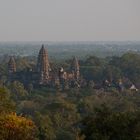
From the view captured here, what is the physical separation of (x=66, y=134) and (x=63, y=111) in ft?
37.1

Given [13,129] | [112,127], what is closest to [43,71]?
[13,129]

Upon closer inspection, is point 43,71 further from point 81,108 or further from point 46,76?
point 81,108

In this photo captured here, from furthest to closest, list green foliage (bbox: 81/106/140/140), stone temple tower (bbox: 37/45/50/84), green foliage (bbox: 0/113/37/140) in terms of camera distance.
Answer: stone temple tower (bbox: 37/45/50/84) < green foliage (bbox: 0/113/37/140) < green foliage (bbox: 81/106/140/140)

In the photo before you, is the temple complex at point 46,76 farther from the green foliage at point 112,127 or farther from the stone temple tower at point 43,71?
the green foliage at point 112,127

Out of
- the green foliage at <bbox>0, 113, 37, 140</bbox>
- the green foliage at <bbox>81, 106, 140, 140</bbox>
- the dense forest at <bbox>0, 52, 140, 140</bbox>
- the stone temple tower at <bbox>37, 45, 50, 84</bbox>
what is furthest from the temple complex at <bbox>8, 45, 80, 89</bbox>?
the green foliage at <bbox>81, 106, 140, 140</bbox>

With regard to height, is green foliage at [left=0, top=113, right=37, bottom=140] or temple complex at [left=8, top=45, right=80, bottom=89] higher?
green foliage at [left=0, top=113, right=37, bottom=140]

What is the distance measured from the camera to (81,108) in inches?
2034

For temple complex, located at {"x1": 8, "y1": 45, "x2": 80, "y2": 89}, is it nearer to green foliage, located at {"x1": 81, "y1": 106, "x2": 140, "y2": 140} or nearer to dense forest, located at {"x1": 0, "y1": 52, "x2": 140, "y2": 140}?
dense forest, located at {"x1": 0, "y1": 52, "x2": 140, "y2": 140}

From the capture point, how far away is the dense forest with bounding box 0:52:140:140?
2375cm

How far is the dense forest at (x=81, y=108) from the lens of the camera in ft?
77.9

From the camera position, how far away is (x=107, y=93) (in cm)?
6625

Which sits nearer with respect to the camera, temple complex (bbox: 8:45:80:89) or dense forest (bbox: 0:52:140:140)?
dense forest (bbox: 0:52:140:140)

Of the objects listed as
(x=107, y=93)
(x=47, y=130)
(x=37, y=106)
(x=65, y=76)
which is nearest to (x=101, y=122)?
(x=47, y=130)

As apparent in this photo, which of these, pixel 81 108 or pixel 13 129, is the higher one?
pixel 13 129
